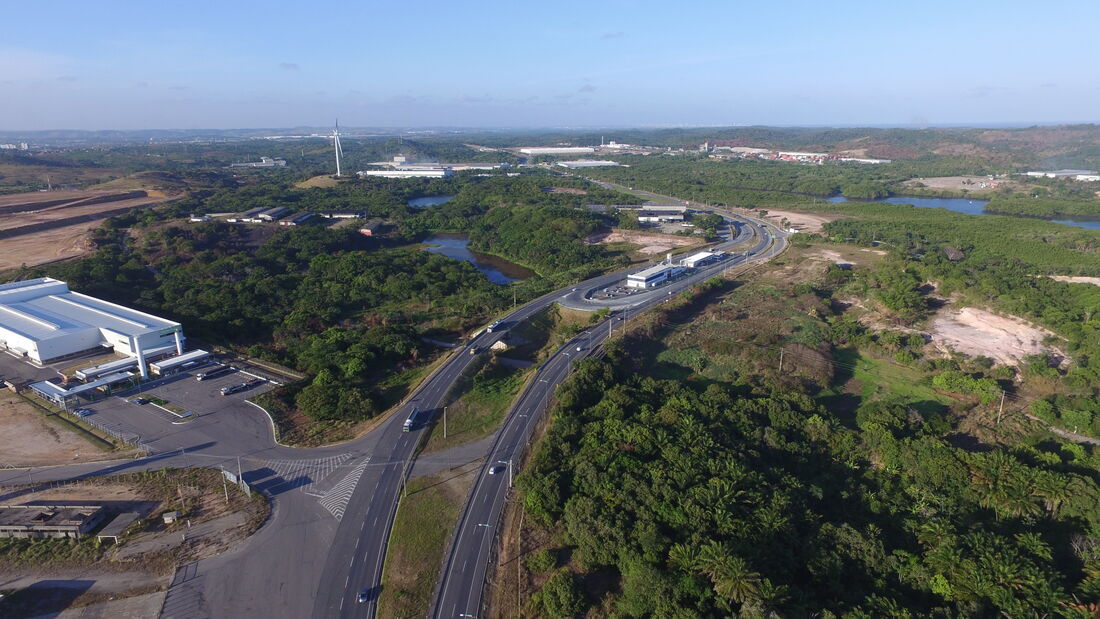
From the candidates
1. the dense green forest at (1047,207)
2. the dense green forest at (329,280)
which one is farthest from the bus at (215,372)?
the dense green forest at (1047,207)

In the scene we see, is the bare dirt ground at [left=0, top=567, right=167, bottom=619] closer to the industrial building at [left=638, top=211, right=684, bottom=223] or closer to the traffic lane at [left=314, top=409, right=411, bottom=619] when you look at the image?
the traffic lane at [left=314, top=409, right=411, bottom=619]

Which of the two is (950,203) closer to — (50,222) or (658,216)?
(658,216)

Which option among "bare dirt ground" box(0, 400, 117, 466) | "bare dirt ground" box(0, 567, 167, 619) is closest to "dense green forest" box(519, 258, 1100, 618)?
"bare dirt ground" box(0, 567, 167, 619)

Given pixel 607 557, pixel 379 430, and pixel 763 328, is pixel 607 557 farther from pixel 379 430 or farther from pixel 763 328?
pixel 763 328

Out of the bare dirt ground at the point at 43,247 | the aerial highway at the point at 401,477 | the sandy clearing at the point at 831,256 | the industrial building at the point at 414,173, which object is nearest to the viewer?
the aerial highway at the point at 401,477

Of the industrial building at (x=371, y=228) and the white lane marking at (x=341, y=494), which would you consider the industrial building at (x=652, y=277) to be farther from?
the industrial building at (x=371, y=228)

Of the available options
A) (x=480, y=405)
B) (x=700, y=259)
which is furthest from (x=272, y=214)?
(x=480, y=405)
